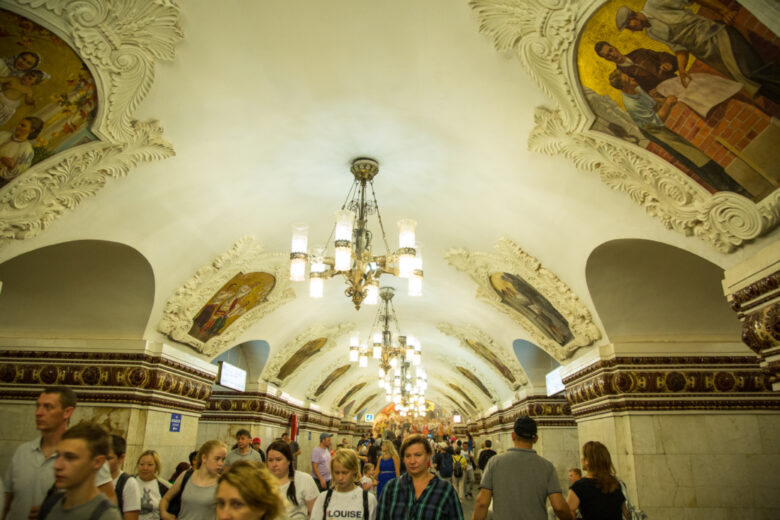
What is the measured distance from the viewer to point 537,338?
9.41m

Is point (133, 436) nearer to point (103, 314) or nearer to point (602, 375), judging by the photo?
point (103, 314)

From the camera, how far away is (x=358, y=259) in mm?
5836

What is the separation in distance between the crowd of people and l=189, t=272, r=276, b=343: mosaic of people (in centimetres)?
441

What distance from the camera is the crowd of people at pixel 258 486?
212cm

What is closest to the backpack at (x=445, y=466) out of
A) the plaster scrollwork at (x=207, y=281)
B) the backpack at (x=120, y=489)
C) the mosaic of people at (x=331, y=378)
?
the plaster scrollwork at (x=207, y=281)

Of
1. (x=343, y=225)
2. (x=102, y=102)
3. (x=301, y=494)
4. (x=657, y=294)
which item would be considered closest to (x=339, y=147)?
(x=343, y=225)

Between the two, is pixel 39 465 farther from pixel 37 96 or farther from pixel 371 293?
pixel 371 293

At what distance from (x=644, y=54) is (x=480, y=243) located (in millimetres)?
4454

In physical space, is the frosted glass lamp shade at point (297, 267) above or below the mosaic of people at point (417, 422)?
above

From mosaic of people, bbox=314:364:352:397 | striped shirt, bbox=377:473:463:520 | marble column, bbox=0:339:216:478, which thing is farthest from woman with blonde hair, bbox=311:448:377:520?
mosaic of people, bbox=314:364:352:397

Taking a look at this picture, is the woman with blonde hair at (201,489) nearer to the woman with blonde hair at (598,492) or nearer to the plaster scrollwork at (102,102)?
the woman with blonde hair at (598,492)

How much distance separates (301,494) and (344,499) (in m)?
0.57

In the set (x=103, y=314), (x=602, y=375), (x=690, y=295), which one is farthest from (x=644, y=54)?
(x=103, y=314)

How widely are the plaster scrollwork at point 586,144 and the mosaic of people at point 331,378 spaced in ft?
51.8
